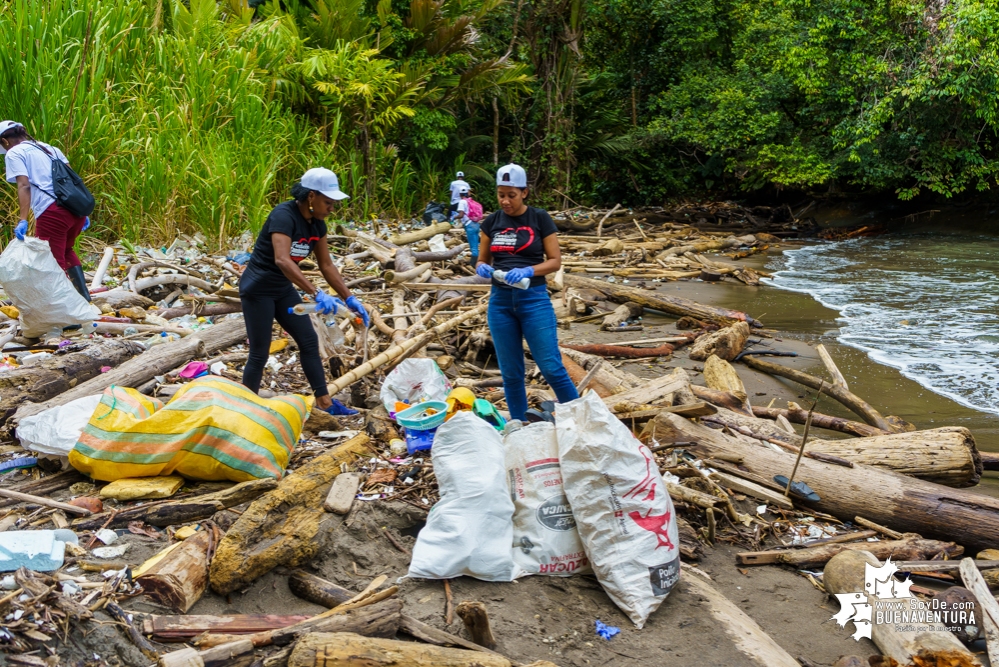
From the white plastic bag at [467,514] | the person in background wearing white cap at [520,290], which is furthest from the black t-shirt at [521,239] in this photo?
the white plastic bag at [467,514]

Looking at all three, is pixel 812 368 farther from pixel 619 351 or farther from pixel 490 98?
pixel 490 98

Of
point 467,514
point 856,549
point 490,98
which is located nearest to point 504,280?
point 467,514

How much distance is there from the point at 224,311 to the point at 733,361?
511 centimetres

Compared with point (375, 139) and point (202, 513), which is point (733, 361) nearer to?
point (202, 513)

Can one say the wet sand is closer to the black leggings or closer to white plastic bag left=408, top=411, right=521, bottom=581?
the black leggings

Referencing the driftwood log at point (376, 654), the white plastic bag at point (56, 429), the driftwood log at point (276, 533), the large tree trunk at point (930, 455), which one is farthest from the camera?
the large tree trunk at point (930, 455)

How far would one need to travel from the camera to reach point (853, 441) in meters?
4.89

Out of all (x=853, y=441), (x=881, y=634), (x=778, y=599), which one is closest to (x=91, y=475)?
(x=778, y=599)

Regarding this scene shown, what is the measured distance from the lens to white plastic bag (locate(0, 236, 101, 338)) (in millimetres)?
5684

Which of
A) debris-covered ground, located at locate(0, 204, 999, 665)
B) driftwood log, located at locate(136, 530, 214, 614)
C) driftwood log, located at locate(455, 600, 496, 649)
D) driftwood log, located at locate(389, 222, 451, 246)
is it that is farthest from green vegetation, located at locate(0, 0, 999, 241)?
driftwood log, located at locate(455, 600, 496, 649)

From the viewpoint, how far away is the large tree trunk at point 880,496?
388 centimetres

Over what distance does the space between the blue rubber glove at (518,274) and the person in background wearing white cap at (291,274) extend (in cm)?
108

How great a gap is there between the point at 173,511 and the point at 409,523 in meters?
1.08

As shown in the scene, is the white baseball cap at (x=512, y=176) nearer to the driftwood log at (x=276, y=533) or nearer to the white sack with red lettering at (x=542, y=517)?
the white sack with red lettering at (x=542, y=517)
